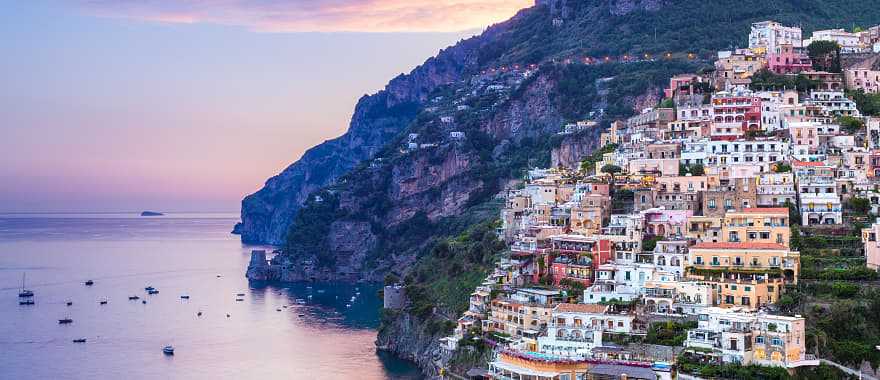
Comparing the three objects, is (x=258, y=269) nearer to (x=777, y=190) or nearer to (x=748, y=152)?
(x=748, y=152)

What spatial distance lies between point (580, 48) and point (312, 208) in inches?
1429

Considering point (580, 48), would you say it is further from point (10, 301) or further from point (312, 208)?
point (10, 301)

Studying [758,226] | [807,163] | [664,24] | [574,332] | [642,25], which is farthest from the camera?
[642,25]

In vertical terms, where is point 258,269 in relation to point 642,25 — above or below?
below

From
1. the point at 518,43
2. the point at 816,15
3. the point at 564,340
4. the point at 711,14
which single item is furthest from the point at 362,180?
the point at 564,340

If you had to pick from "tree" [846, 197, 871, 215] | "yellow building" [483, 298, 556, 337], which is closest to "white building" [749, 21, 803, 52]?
"tree" [846, 197, 871, 215]

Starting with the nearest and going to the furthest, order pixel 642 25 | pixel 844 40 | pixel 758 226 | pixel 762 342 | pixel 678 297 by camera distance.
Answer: pixel 762 342 → pixel 678 297 → pixel 758 226 → pixel 844 40 → pixel 642 25

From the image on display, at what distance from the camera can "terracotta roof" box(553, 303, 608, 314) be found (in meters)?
61.2

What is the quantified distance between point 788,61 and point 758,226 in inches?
1234

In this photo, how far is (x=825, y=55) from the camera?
306 ft

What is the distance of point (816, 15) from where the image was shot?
137 meters

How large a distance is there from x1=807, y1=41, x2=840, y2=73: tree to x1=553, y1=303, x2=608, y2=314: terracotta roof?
1485 inches

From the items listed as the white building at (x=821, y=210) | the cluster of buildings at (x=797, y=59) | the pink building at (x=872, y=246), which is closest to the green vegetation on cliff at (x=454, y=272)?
the cluster of buildings at (x=797, y=59)

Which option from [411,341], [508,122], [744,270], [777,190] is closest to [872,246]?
[744,270]
